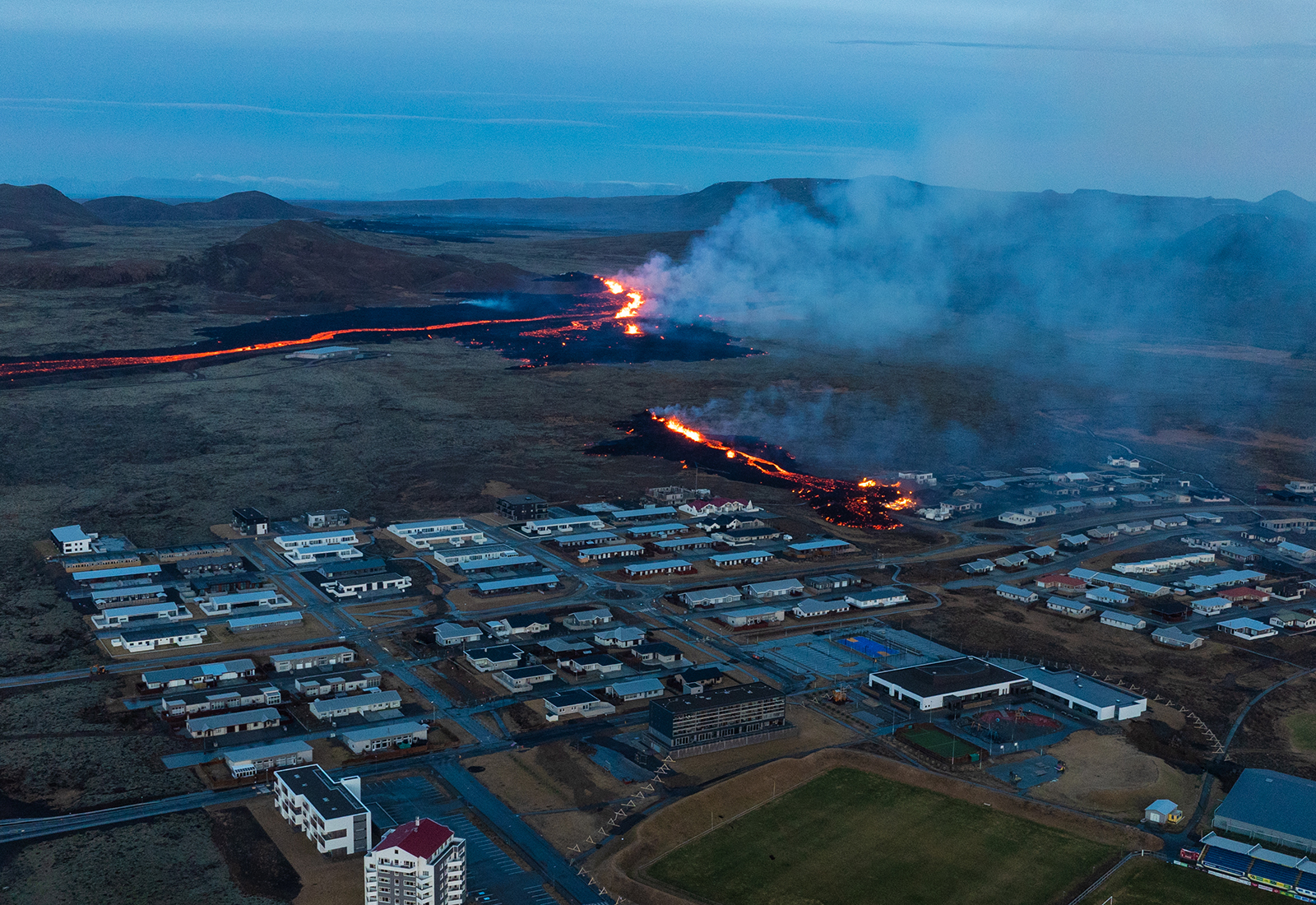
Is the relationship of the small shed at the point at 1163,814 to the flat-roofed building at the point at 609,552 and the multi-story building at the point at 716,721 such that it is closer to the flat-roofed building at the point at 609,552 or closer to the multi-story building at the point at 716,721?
the multi-story building at the point at 716,721

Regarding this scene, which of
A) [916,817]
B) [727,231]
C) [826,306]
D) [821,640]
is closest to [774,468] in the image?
[821,640]

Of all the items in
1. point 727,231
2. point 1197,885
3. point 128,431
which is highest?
point 727,231

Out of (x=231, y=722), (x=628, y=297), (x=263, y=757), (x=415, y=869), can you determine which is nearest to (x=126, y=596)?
(x=231, y=722)

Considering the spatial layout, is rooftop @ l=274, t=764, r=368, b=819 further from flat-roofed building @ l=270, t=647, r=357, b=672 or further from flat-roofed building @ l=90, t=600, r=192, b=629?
flat-roofed building @ l=90, t=600, r=192, b=629

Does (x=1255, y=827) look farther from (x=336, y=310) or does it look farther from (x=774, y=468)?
(x=336, y=310)

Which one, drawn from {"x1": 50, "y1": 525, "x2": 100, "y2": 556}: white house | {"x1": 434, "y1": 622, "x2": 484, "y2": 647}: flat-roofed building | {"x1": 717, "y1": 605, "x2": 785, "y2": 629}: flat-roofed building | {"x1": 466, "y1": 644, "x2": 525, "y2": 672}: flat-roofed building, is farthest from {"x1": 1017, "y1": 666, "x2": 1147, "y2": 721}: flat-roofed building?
{"x1": 50, "y1": 525, "x2": 100, "y2": 556}: white house

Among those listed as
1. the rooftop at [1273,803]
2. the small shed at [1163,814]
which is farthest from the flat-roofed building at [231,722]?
the rooftop at [1273,803]
